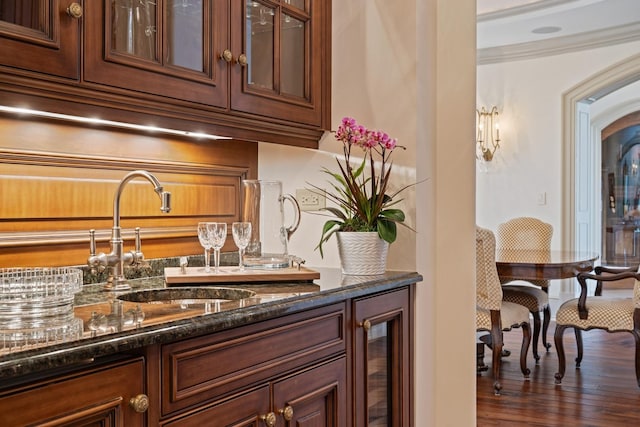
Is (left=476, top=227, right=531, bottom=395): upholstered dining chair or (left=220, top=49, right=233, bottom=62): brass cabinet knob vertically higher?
(left=220, top=49, right=233, bottom=62): brass cabinet knob

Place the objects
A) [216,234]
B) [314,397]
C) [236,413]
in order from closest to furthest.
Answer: [236,413] < [314,397] < [216,234]

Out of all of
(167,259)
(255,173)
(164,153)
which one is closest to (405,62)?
(255,173)

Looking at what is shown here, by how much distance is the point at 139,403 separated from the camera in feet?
3.95

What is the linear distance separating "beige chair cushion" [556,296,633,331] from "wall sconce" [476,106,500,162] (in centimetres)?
269

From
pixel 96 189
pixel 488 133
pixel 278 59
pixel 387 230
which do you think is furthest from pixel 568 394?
pixel 488 133

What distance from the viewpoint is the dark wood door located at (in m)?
1.95

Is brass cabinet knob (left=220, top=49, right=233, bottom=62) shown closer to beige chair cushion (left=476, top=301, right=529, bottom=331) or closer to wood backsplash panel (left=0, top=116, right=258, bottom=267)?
wood backsplash panel (left=0, top=116, right=258, bottom=267)

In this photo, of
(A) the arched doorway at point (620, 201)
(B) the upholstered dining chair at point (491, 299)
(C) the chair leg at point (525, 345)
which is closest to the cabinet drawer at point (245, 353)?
(B) the upholstered dining chair at point (491, 299)

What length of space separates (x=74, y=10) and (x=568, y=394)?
3503 millimetres

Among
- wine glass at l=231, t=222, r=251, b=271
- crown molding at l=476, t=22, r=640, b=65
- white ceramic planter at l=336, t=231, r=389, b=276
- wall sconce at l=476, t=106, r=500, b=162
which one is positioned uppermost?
crown molding at l=476, t=22, r=640, b=65

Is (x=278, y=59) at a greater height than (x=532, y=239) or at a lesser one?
greater

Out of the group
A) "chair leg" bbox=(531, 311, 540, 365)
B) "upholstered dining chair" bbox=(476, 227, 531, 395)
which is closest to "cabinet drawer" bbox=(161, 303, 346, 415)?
"upholstered dining chair" bbox=(476, 227, 531, 395)

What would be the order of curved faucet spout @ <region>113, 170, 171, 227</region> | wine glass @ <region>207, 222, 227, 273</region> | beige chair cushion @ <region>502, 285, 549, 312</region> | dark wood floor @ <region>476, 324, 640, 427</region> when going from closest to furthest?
1. curved faucet spout @ <region>113, 170, 171, 227</region>
2. wine glass @ <region>207, 222, 227, 273</region>
3. dark wood floor @ <region>476, 324, 640, 427</region>
4. beige chair cushion @ <region>502, 285, 549, 312</region>

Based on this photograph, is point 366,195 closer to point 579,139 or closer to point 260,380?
point 260,380
